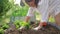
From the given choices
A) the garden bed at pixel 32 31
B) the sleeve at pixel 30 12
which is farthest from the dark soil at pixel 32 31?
the sleeve at pixel 30 12

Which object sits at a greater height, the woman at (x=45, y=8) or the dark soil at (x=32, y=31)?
the woman at (x=45, y=8)

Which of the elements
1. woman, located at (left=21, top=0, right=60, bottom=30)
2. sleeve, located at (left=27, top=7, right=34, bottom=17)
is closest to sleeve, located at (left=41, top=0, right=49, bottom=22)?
woman, located at (left=21, top=0, right=60, bottom=30)

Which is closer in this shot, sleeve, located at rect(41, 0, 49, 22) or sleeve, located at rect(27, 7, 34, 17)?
sleeve, located at rect(41, 0, 49, 22)

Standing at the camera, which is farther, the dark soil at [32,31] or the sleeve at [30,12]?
the sleeve at [30,12]

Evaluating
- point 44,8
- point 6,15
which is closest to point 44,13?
point 44,8

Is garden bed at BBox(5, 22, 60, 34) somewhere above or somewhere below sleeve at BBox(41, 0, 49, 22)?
below

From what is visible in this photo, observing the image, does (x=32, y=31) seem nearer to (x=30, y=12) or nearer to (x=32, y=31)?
(x=32, y=31)

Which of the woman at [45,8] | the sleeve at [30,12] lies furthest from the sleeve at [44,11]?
the sleeve at [30,12]

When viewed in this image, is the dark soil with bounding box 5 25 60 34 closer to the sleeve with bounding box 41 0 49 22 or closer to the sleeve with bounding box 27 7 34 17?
the sleeve with bounding box 41 0 49 22

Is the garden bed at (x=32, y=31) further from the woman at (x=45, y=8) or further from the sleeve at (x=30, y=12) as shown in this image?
the sleeve at (x=30, y=12)

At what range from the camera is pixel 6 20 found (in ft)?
4.90

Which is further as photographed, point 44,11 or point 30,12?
point 30,12

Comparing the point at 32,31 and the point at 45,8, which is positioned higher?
the point at 45,8

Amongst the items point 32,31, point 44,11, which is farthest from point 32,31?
point 44,11
